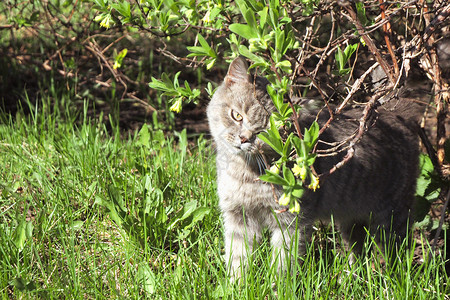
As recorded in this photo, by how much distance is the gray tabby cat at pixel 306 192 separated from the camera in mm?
2674

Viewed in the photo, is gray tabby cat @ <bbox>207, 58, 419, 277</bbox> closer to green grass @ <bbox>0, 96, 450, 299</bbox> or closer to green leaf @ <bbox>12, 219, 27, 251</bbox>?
green grass @ <bbox>0, 96, 450, 299</bbox>

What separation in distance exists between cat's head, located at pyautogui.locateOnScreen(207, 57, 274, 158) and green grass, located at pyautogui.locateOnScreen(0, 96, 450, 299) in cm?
40

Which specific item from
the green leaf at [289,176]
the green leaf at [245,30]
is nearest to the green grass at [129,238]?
the green leaf at [289,176]

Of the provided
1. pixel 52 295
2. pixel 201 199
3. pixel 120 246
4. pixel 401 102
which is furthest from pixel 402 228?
pixel 52 295

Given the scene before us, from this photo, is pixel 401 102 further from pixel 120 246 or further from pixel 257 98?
pixel 120 246

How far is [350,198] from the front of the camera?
297 centimetres

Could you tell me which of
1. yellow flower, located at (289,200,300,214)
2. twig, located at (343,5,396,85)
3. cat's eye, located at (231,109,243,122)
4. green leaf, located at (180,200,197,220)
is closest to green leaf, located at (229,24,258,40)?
twig, located at (343,5,396,85)

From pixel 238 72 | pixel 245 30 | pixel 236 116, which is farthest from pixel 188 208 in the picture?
pixel 245 30

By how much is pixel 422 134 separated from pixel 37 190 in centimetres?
219

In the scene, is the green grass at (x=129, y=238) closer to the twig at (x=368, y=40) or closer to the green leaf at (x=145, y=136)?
the green leaf at (x=145, y=136)

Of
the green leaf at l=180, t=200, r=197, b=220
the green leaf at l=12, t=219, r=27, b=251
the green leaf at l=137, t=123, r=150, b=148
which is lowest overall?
the green leaf at l=12, t=219, r=27, b=251

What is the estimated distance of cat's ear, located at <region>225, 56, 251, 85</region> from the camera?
103 inches

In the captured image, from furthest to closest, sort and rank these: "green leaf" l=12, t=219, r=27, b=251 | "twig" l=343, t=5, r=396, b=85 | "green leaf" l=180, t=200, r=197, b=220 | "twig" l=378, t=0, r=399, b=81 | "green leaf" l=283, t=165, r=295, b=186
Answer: "green leaf" l=180, t=200, r=197, b=220
"green leaf" l=12, t=219, r=27, b=251
"twig" l=378, t=0, r=399, b=81
"twig" l=343, t=5, r=396, b=85
"green leaf" l=283, t=165, r=295, b=186

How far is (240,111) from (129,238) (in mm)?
805
